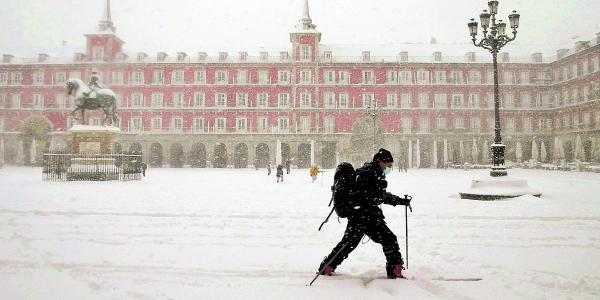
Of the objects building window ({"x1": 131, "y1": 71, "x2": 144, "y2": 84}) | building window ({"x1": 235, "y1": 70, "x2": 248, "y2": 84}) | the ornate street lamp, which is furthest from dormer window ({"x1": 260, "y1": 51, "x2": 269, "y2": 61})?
the ornate street lamp

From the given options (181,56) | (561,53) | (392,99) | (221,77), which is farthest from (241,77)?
(561,53)

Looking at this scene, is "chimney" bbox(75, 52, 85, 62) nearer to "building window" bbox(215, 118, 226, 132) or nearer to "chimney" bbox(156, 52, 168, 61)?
"chimney" bbox(156, 52, 168, 61)

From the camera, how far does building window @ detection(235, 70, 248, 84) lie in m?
45.4

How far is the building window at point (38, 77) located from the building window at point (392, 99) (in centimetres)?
4056

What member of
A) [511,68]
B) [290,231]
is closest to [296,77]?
[511,68]

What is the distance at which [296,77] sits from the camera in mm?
44812

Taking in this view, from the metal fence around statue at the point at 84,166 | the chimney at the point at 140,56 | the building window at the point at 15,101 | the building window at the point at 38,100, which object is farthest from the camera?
the chimney at the point at 140,56

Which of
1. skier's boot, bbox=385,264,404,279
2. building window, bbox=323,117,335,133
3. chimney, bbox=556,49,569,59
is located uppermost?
chimney, bbox=556,49,569,59

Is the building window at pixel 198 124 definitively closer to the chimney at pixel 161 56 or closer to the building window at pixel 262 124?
the building window at pixel 262 124

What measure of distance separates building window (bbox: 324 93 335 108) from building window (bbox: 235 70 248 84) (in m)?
9.70

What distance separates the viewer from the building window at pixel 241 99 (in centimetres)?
4522

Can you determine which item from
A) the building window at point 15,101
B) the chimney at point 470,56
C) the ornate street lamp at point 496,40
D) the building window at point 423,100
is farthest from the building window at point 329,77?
the building window at point 15,101

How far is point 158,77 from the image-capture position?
4538 centimetres

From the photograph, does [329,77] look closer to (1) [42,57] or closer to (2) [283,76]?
(2) [283,76]
